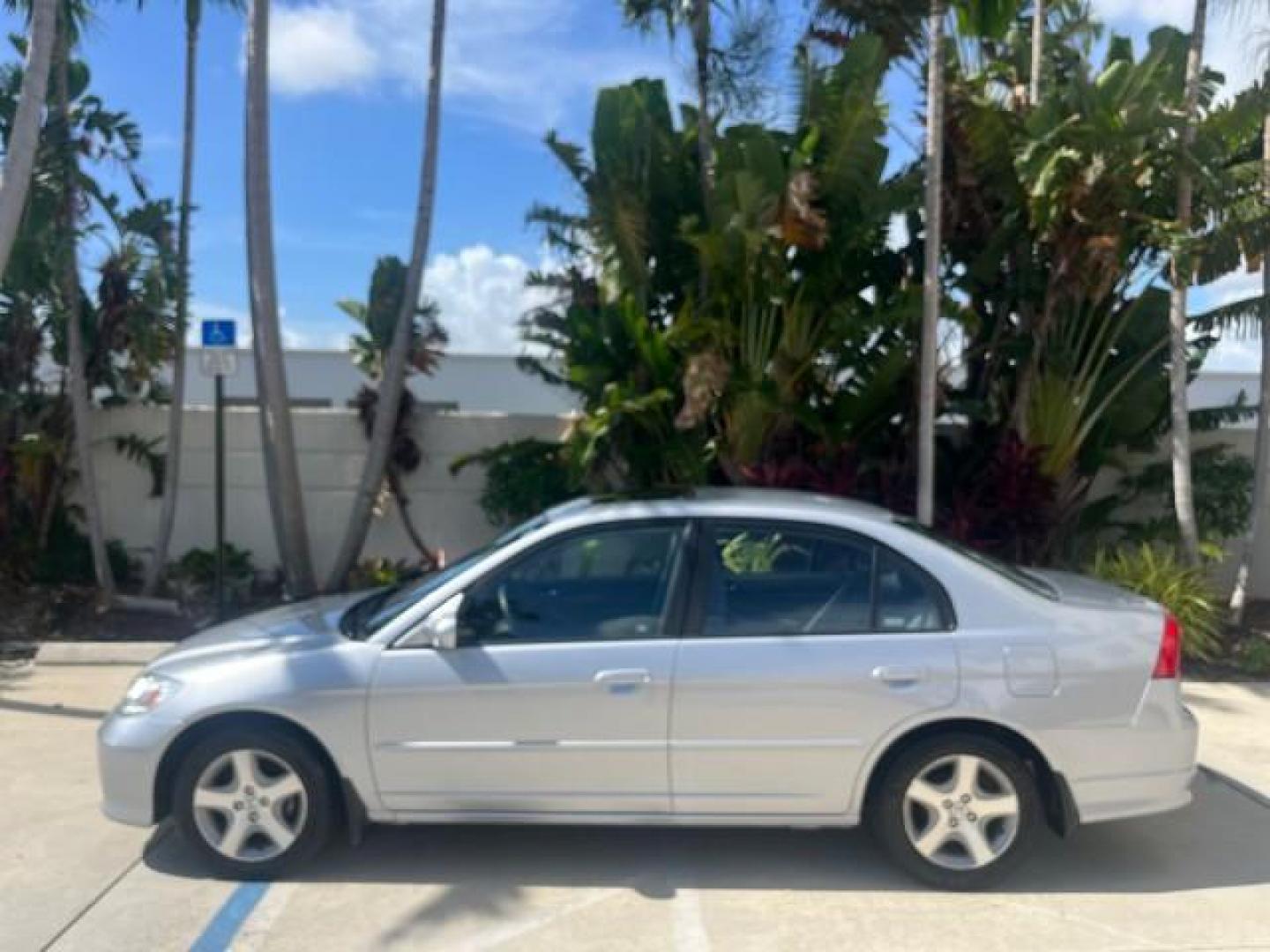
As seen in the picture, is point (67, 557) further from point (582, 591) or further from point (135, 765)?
point (582, 591)

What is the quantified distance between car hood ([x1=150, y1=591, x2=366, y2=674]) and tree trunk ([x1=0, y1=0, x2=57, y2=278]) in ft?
13.7

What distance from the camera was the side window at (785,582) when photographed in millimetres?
4574

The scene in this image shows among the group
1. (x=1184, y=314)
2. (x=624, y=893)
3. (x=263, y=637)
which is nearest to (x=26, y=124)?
(x=263, y=637)

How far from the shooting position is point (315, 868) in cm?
468

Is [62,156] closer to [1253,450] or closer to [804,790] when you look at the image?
[804,790]

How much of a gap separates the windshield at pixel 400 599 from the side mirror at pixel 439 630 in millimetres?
166

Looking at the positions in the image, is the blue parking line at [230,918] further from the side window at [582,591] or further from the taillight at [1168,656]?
the taillight at [1168,656]

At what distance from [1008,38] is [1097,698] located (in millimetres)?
8174

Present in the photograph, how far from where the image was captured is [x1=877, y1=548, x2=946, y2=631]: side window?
4.55 m

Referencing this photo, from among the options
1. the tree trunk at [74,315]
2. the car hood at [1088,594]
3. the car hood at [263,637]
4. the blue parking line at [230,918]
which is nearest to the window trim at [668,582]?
the car hood at [263,637]

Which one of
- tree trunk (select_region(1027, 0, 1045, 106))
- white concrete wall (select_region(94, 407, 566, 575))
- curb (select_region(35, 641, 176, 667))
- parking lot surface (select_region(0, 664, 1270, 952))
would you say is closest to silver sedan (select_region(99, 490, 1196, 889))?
parking lot surface (select_region(0, 664, 1270, 952))

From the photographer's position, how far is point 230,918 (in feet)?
14.0

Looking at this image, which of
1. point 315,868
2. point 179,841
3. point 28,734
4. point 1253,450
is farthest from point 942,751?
point 1253,450

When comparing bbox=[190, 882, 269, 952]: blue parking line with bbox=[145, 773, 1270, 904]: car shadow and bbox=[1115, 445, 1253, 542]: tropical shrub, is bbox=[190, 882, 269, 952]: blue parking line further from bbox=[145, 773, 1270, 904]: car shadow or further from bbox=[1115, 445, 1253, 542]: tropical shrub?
bbox=[1115, 445, 1253, 542]: tropical shrub
